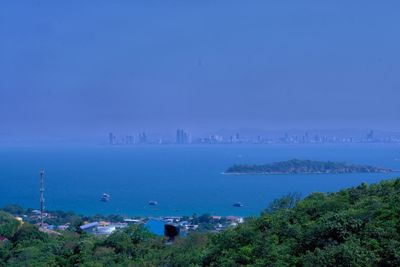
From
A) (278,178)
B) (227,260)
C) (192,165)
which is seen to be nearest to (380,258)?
(227,260)

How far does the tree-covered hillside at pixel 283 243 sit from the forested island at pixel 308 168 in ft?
87.8

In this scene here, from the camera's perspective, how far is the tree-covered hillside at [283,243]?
4352 mm

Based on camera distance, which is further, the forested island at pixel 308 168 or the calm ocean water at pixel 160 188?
the forested island at pixel 308 168

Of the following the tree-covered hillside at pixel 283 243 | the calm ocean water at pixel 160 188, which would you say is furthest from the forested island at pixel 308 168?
the tree-covered hillside at pixel 283 243

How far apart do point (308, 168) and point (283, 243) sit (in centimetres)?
3015

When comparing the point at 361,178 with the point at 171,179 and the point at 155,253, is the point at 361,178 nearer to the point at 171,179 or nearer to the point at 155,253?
the point at 171,179

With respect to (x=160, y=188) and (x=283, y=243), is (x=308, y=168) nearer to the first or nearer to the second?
(x=160, y=188)

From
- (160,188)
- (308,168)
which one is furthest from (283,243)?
(308,168)

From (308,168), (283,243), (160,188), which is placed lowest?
(160,188)

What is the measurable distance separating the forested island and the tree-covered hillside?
26.8m

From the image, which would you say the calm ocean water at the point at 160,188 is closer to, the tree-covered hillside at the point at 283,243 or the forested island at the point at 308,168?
the forested island at the point at 308,168

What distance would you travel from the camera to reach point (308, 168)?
34.5 metres

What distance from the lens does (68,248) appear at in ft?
25.4

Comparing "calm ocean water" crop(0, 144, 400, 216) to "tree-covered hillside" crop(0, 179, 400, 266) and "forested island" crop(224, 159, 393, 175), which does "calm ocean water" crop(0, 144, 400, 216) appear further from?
"tree-covered hillside" crop(0, 179, 400, 266)
